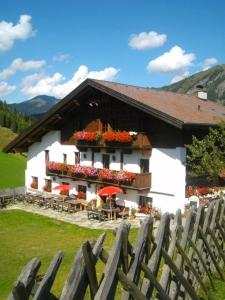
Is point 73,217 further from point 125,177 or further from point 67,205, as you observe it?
point 125,177

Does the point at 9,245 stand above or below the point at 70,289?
below

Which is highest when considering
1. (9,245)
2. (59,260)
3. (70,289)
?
(59,260)

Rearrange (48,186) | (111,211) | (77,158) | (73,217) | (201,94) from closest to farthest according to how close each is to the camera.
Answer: (111,211) < (73,217) < (77,158) < (48,186) < (201,94)

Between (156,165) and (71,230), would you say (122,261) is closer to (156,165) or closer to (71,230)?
(71,230)

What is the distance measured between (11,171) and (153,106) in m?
33.5

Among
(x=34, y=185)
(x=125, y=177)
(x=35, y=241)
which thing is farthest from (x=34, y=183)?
(x=35, y=241)

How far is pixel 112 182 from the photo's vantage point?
25688 millimetres

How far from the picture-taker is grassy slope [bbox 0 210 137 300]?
13825mm

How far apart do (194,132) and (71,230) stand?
917 cm

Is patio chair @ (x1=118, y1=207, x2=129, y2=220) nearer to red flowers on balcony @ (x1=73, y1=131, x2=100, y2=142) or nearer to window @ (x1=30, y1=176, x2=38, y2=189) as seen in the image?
red flowers on balcony @ (x1=73, y1=131, x2=100, y2=142)

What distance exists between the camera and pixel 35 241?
19.4m

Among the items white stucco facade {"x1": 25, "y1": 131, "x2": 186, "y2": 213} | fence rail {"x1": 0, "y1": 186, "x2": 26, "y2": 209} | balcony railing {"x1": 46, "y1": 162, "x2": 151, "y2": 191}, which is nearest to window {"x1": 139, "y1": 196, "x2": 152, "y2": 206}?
white stucco facade {"x1": 25, "y1": 131, "x2": 186, "y2": 213}

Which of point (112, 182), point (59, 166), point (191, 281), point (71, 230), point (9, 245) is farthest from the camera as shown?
point (59, 166)

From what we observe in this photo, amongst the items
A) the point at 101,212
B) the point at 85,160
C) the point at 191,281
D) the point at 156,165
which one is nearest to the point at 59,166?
the point at 85,160
